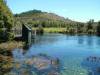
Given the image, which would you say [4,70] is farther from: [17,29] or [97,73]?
[17,29]

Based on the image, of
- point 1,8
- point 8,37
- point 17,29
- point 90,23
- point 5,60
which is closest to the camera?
point 5,60

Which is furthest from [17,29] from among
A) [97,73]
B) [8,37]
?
[97,73]

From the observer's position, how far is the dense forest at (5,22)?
58112mm

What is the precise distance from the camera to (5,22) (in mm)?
61156

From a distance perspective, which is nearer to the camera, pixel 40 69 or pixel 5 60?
pixel 40 69

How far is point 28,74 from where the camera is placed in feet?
100

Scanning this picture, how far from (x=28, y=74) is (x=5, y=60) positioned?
10.3 m

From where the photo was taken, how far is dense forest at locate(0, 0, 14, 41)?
58.1 meters

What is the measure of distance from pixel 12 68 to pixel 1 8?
87.4 ft

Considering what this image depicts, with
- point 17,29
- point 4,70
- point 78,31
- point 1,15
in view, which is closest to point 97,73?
point 4,70

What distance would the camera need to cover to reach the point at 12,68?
3381 centimetres

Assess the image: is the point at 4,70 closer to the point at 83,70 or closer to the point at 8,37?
the point at 83,70

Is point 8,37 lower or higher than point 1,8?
lower

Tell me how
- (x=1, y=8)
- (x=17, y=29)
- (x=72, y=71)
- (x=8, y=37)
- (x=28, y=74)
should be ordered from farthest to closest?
1. (x=17, y=29)
2. (x=8, y=37)
3. (x=1, y=8)
4. (x=72, y=71)
5. (x=28, y=74)
